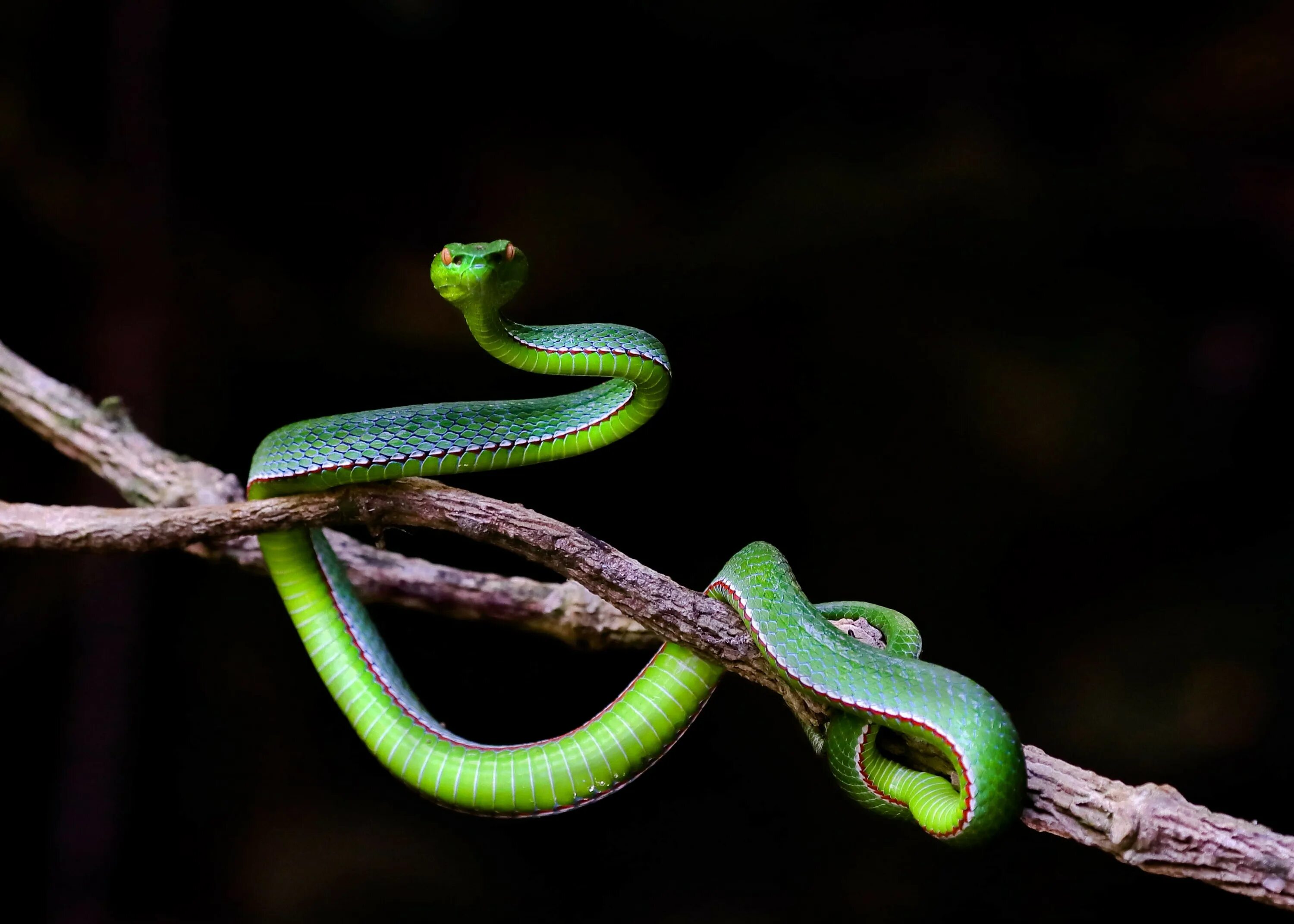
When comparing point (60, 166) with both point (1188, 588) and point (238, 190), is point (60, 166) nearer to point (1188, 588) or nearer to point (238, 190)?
point (238, 190)

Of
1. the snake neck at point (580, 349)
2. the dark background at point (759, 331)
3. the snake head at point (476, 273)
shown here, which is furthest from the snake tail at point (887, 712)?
the dark background at point (759, 331)

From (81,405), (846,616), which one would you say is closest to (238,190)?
(81,405)

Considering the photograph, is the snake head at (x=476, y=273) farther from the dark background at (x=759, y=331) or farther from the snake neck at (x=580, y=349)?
the dark background at (x=759, y=331)

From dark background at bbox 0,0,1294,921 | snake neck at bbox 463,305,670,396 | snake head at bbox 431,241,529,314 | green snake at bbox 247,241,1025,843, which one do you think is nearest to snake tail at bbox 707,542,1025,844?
green snake at bbox 247,241,1025,843

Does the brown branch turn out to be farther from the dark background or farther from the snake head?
the dark background

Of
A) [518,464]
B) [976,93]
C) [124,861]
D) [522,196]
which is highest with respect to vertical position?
[976,93]

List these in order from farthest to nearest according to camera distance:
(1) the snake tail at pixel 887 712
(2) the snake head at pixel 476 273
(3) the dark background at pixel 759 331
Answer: (3) the dark background at pixel 759 331, (2) the snake head at pixel 476 273, (1) the snake tail at pixel 887 712

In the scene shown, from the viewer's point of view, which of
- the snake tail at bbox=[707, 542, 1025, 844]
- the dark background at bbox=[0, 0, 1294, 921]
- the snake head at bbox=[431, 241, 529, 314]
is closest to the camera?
the snake tail at bbox=[707, 542, 1025, 844]
